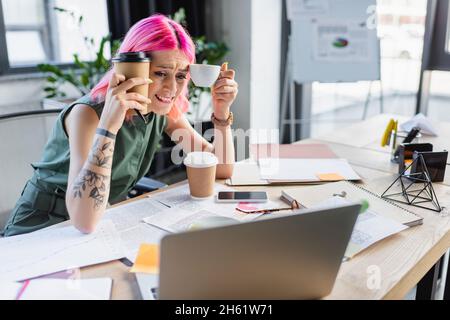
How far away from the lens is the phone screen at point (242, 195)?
116cm

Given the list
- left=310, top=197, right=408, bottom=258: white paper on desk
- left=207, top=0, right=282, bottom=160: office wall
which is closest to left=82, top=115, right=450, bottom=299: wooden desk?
left=310, top=197, right=408, bottom=258: white paper on desk

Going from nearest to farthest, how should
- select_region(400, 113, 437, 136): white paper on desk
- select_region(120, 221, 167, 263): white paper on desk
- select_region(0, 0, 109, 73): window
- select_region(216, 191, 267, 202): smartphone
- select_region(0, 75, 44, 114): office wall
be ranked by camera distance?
select_region(120, 221, 167, 263): white paper on desk
select_region(216, 191, 267, 202): smartphone
select_region(400, 113, 437, 136): white paper on desk
select_region(0, 75, 44, 114): office wall
select_region(0, 0, 109, 73): window

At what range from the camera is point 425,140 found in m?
1.75

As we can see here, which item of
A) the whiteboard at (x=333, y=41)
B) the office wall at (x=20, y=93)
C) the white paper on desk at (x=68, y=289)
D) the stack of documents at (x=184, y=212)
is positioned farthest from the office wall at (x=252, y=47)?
the white paper on desk at (x=68, y=289)

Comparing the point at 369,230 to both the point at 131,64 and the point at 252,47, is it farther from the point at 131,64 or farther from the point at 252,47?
the point at 252,47

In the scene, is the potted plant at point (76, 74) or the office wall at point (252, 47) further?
the office wall at point (252, 47)

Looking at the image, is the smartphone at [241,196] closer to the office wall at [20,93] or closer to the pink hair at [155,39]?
the pink hair at [155,39]

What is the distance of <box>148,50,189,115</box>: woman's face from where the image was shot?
1181 millimetres

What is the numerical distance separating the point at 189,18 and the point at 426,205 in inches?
97.0

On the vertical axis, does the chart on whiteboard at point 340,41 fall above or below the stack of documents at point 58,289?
above

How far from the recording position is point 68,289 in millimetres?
753

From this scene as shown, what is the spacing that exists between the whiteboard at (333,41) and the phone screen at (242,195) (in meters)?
1.89

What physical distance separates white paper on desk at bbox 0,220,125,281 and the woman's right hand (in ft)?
0.80

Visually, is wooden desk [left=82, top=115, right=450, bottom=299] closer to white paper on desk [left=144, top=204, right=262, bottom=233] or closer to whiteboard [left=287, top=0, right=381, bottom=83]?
white paper on desk [left=144, top=204, right=262, bottom=233]
